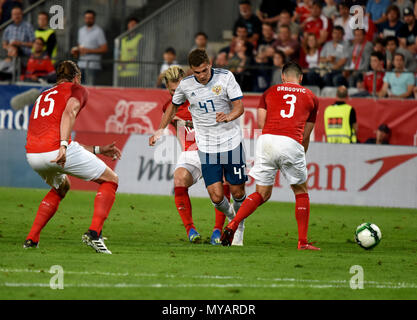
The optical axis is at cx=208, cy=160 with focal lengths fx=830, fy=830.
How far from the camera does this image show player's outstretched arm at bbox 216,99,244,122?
9.49 metres

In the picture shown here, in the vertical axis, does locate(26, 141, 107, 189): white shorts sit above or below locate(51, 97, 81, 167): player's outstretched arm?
below

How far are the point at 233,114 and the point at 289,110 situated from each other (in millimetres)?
646

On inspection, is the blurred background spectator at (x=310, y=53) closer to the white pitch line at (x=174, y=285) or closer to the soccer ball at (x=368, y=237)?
the soccer ball at (x=368, y=237)

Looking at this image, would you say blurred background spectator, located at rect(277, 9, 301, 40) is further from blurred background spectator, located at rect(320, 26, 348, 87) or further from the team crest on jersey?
the team crest on jersey

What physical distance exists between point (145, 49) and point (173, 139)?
4877 mm

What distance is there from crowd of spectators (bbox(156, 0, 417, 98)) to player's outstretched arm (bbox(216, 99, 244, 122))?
836cm

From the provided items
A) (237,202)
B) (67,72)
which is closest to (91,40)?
(237,202)

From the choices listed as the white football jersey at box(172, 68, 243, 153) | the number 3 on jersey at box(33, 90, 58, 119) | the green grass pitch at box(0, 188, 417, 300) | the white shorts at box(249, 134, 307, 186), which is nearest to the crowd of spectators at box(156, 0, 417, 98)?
the green grass pitch at box(0, 188, 417, 300)

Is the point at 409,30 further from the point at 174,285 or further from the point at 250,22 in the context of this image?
the point at 174,285

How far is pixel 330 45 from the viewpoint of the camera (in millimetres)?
19078

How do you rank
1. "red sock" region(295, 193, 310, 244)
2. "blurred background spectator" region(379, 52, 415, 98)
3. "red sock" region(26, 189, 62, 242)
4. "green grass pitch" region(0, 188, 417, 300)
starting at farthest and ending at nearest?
"blurred background spectator" region(379, 52, 415, 98), "red sock" region(295, 193, 310, 244), "red sock" region(26, 189, 62, 242), "green grass pitch" region(0, 188, 417, 300)

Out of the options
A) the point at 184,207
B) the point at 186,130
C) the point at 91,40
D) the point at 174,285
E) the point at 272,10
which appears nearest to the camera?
the point at 174,285
